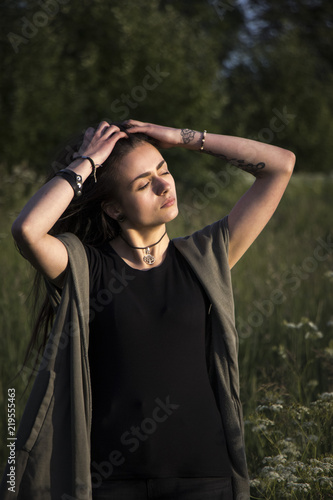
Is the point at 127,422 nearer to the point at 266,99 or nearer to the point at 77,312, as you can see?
the point at 77,312

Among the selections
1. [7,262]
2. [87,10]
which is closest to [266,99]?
[87,10]

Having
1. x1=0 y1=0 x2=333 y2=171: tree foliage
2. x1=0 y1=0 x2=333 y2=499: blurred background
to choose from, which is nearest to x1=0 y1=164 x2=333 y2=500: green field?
x1=0 y1=0 x2=333 y2=499: blurred background

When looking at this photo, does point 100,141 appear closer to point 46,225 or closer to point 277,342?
point 46,225

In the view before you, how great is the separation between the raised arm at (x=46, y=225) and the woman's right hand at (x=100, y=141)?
0.05 ft

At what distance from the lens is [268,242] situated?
676 centimetres

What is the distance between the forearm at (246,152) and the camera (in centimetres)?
234

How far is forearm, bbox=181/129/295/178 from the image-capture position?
2342 millimetres

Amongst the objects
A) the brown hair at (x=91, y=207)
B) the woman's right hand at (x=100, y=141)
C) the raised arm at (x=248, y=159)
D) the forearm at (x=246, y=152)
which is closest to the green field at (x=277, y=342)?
the brown hair at (x=91, y=207)

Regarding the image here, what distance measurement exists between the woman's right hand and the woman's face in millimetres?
83

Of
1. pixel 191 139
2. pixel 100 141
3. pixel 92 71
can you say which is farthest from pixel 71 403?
pixel 92 71

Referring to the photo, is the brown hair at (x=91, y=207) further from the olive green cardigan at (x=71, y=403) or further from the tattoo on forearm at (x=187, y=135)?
the olive green cardigan at (x=71, y=403)

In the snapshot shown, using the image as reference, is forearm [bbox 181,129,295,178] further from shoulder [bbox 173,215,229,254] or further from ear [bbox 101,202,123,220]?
ear [bbox 101,202,123,220]

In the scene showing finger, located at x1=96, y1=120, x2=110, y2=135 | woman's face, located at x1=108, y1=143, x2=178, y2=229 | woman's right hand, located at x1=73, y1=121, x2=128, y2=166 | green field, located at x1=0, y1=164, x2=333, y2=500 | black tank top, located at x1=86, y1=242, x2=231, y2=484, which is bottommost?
green field, located at x1=0, y1=164, x2=333, y2=500

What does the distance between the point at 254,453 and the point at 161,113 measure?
27.0 feet
